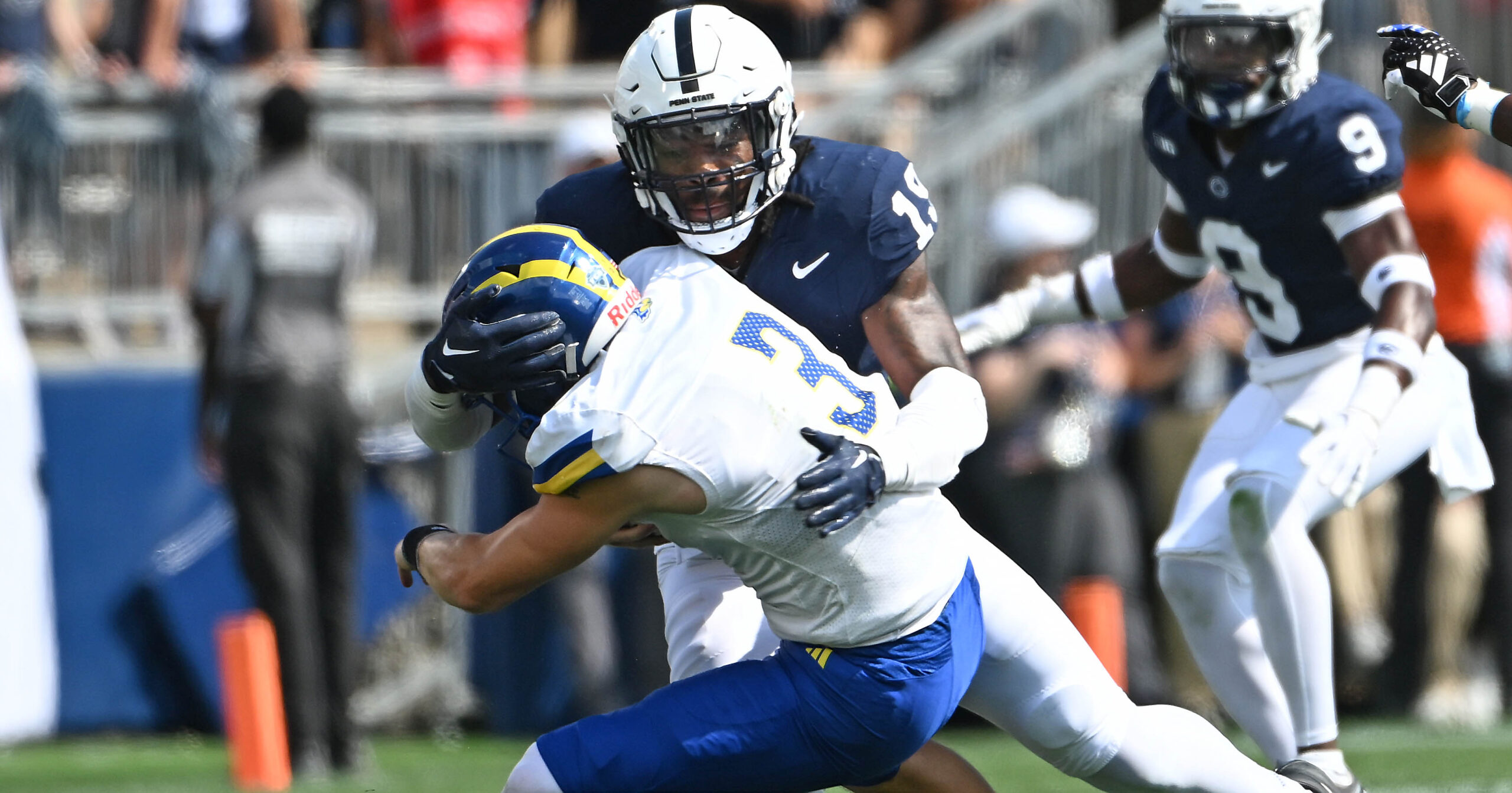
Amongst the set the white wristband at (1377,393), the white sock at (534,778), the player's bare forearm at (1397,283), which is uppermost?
the player's bare forearm at (1397,283)

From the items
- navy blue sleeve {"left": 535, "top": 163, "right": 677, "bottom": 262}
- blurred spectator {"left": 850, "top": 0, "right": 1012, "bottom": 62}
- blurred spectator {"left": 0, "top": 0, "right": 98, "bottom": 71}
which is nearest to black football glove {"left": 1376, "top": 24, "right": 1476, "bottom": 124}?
navy blue sleeve {"left": 535, "top": 163, "right": 677, "bottom": 262}

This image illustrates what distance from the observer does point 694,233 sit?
11.2ft

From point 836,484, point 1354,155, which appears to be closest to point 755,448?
point 836,484

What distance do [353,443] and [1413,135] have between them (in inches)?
154

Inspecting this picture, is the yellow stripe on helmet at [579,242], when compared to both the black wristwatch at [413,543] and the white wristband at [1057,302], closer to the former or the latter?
the black wristwatch at [413,543]

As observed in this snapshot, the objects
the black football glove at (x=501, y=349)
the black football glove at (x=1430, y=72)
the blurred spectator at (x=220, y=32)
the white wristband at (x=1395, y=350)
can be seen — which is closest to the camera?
the black football glove at (x=501, y=349)

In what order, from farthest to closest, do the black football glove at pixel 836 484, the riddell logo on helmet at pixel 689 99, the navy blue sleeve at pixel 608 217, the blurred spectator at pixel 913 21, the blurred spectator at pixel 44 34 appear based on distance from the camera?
the blurred spectator at pixel 913 21 < the blurred spectator at pixel 44 34 < the navy blue sleeve at pixel 608 217 < the riddell logo on helmet at pixel 689 99 < the black football glove at pixel 836 484

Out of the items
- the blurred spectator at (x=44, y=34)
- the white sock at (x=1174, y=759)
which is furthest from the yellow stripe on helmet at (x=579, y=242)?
the blurred spectator at (x=44, y=34)

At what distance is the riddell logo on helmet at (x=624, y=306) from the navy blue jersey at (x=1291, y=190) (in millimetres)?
1897

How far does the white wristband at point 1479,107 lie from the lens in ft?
12.4

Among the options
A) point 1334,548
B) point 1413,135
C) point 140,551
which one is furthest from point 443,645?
A: point 1413,135

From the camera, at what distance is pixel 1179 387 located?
7.19 meters

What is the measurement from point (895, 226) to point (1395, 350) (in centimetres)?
126

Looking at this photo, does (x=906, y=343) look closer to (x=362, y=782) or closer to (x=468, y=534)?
(x=468, y=534)
